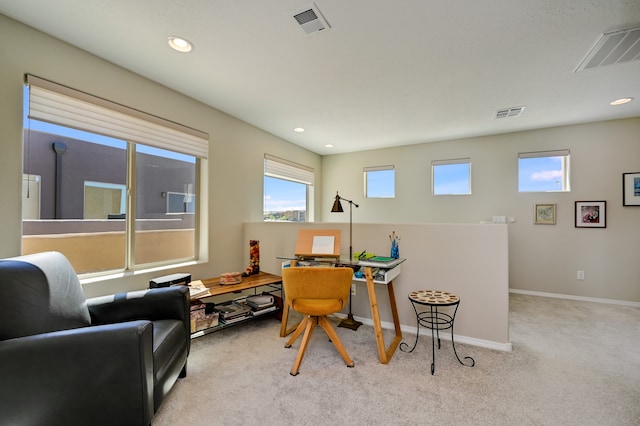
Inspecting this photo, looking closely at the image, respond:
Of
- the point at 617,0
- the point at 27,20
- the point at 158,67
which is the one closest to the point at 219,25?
the point at 158,67

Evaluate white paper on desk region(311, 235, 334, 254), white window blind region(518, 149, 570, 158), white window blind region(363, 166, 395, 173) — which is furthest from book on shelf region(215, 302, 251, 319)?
white window blind region(518, 149, 570, 158)

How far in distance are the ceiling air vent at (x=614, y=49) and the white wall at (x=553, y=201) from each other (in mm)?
1997

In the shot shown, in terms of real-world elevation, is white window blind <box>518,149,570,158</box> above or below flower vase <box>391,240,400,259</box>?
above

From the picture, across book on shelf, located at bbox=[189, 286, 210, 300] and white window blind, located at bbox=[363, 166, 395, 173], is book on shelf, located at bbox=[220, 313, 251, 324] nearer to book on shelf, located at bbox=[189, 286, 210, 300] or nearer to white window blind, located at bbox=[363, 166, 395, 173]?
book on shelf, located at bbox=[189, 286, 210, 300]

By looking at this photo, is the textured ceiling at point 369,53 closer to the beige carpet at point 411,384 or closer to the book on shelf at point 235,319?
the book on shelf at point 235,319

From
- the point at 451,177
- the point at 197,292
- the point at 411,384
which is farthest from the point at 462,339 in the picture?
the point at 451,177

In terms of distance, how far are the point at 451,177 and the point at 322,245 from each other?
3.02 metres

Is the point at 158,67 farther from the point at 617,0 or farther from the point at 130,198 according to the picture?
the point at 617,0

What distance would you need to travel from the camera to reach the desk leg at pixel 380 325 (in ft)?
7.18

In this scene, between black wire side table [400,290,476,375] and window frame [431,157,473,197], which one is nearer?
black wire side table [400,290,476,375]

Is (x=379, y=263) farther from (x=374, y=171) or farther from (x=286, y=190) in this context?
(x=374, y=171)

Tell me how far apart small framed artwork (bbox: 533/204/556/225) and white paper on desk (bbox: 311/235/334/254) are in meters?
3.35

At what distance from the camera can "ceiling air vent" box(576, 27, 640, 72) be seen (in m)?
1.92

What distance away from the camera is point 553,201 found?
13.1 feet
